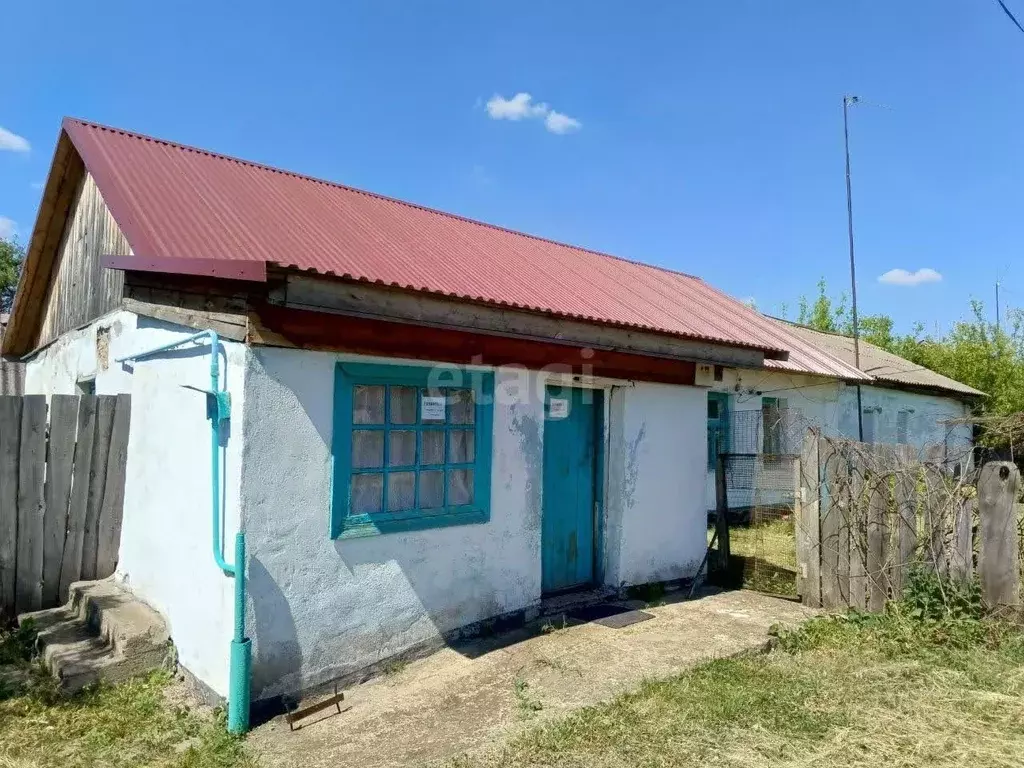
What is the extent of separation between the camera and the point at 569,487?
6.76 metres

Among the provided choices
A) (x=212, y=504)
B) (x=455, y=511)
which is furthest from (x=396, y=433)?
(x=212, y=504)

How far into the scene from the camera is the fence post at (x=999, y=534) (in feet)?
17.9

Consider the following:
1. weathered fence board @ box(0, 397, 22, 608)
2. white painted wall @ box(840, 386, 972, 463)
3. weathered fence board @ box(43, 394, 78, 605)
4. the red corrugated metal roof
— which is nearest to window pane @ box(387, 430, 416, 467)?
the red corrugated metal roof

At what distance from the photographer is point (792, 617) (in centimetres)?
630

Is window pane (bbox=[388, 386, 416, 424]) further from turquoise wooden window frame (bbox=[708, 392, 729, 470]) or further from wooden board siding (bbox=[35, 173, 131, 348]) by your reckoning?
turquoise wooden window frame (bbox=[708, 392, 729, 470])

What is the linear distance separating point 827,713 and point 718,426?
25.8 feet

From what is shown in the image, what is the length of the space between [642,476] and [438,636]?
2.78 metres

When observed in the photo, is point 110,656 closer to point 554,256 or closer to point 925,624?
point 925,624

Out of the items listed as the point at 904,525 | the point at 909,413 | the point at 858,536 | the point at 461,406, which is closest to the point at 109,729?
the point at 461,406

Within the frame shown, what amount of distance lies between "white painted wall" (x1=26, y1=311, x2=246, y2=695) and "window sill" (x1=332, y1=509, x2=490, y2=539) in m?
0.78

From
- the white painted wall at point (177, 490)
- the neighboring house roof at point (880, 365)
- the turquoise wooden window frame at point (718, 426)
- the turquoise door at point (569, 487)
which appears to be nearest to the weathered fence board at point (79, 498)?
the white painted wall at point (177, 490)

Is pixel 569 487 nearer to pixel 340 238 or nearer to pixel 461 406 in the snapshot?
pixel 461 406

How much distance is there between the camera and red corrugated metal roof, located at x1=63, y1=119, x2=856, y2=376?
514 centimetres

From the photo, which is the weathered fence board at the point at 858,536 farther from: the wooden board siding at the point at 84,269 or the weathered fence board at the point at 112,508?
the wooden board siding at the point at 84,269
